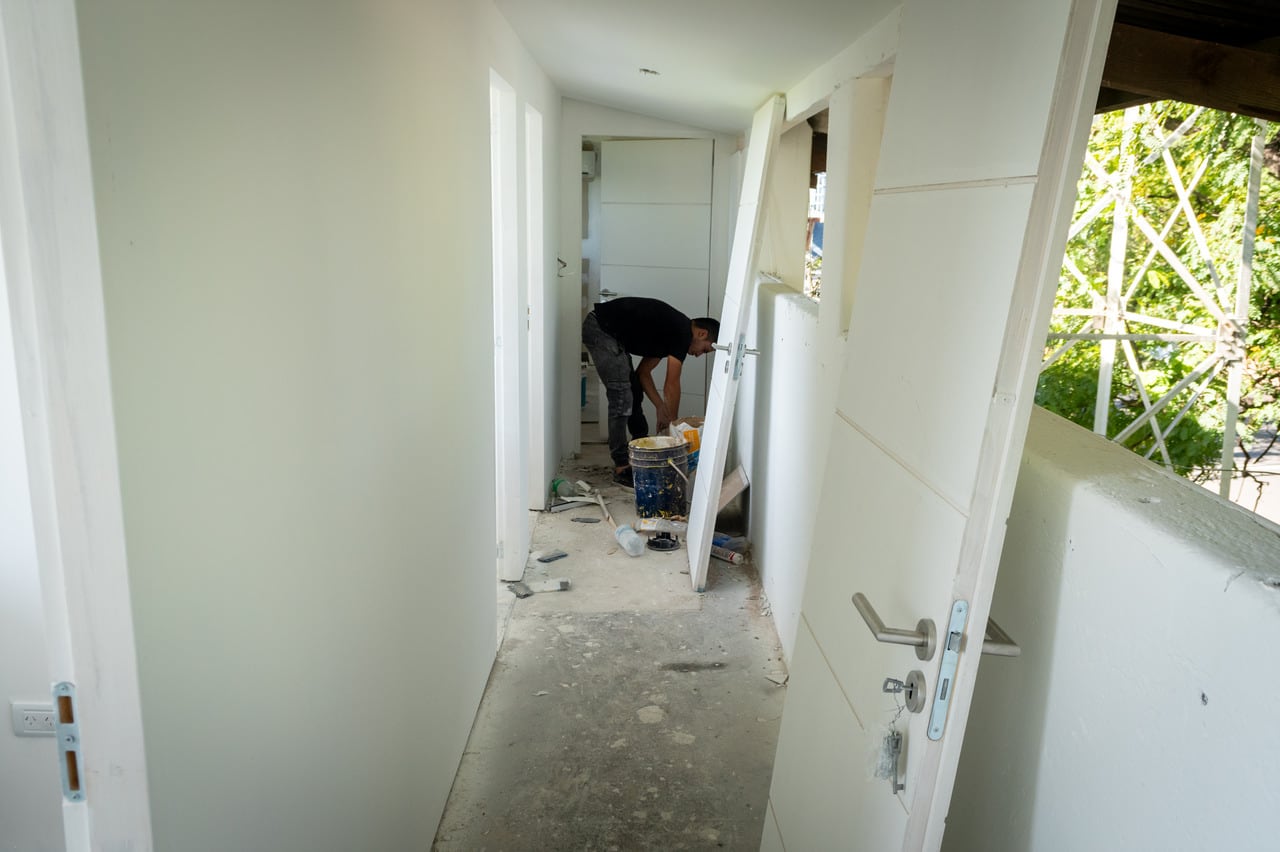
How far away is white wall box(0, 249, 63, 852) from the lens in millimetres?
1760

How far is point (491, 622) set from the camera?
3.47 m

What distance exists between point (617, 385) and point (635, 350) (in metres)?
0.33

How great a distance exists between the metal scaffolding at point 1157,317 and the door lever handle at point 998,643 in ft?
13.0

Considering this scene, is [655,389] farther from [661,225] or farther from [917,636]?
[917,636]

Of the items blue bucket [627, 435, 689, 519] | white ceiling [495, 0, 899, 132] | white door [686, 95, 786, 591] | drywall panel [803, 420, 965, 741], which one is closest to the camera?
drywall panel [803, 420, 965, 741]

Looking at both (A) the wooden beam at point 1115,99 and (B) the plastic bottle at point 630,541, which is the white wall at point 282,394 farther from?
(A) the wooden beam at point 1115,99

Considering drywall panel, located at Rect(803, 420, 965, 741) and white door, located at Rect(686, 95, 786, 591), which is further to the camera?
white door, located at Rect(686, 95, 786, 591)

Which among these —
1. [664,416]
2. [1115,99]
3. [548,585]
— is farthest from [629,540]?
[1115,99]

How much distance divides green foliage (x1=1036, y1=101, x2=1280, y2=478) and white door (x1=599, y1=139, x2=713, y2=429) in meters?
2.49

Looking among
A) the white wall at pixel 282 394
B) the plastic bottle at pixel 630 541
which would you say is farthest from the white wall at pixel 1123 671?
the plastic bottle at pixel 630 541

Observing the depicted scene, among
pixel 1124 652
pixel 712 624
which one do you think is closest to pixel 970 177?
pixel 1124 652

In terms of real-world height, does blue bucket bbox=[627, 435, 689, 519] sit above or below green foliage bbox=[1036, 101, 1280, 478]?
below

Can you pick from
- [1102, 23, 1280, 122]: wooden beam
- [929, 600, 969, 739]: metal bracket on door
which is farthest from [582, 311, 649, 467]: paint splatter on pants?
[929, 600, 969, 739]: metal bracket on door

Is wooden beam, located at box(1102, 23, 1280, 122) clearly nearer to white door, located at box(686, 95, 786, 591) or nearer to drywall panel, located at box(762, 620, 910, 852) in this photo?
white door, located at box(686, 95, 786, 591)
